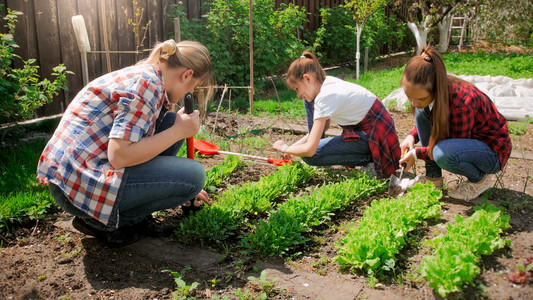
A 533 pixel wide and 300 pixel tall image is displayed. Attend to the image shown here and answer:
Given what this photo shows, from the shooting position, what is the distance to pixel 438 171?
3.55 m

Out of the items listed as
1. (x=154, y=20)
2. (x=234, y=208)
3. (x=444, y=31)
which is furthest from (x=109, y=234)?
(x=444, y=31)

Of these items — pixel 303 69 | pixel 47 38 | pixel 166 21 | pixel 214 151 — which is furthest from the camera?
pixel 166 21

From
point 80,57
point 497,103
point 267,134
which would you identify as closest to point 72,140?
point 267,134

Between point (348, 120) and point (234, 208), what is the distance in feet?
4.45

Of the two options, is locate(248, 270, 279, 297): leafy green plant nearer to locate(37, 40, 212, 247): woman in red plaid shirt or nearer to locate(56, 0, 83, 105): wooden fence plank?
locate(37, 40, 212, 247): woman in red plaid shirt

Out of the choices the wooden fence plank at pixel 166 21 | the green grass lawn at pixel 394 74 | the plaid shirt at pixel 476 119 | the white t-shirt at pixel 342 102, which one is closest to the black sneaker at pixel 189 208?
the white t-shirt at pixel 342 102

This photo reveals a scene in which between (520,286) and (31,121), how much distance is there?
528 cm

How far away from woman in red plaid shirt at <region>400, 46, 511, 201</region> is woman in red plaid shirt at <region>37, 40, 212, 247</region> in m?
1.45

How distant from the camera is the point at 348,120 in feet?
12.6

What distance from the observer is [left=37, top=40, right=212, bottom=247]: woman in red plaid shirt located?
94.3 inches

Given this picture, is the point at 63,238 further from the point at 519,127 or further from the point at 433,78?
the point at 519,127

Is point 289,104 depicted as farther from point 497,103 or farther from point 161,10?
point 497,103

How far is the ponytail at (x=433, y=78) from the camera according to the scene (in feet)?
9.78

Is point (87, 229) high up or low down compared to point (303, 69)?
down
